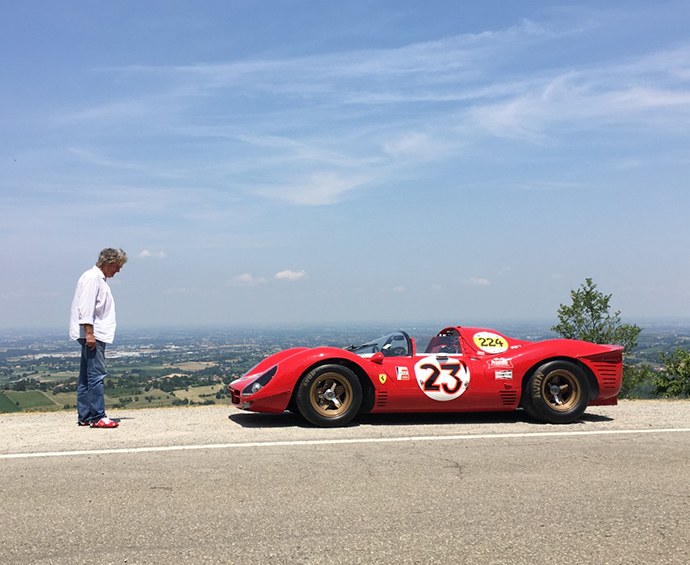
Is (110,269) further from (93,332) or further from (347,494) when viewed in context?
(347,494)

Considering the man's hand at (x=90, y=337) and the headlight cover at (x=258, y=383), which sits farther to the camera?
the man's hand at (x=90, y=337)

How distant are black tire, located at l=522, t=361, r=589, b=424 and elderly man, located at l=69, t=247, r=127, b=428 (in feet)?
16.7

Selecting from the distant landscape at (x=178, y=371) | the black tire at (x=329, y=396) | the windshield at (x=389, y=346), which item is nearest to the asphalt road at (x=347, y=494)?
the black tire at (x=329, y=396)

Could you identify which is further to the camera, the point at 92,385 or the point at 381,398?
the point at 92,385

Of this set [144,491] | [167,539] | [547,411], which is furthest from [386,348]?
[167,539]

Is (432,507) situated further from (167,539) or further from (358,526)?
(167,539)

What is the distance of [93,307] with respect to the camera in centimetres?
762

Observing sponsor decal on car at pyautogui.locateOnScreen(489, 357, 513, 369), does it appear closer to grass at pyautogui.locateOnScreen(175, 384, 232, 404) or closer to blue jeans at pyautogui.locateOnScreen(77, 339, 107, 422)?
grass at pyautogui.locateOnScreen(175, 384, 232, 404)

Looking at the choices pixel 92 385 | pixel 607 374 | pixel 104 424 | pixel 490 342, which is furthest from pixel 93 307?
pixel 607 374

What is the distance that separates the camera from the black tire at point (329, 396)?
727 cm

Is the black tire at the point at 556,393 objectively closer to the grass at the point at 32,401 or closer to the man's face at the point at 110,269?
the man's face at the point at 110,269

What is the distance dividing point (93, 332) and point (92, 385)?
2.10ft

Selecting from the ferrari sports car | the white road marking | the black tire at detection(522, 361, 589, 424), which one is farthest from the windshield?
the black tire at detection(522, 361, 589, 424)

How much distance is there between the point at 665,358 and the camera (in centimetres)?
2088
